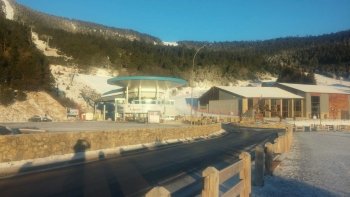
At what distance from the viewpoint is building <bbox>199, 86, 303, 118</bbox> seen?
8288cm

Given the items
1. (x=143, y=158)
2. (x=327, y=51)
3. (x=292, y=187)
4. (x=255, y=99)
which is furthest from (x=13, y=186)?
(x=327, y=51)

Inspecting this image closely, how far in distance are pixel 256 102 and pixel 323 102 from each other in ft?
50.2

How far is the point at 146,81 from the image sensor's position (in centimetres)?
6912

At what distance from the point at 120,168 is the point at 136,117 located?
50.2 metres

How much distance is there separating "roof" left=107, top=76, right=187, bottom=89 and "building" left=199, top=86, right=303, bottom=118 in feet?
53.7

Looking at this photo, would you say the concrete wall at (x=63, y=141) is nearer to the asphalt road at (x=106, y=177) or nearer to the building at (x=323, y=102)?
the asphalt road at (x=106, y=177)

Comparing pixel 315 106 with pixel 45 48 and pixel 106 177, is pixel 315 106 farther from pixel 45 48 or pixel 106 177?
pixel 106 177

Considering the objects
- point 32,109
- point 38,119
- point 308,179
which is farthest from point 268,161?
point 32,109

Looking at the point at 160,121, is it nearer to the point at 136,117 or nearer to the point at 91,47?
the point at 136,117

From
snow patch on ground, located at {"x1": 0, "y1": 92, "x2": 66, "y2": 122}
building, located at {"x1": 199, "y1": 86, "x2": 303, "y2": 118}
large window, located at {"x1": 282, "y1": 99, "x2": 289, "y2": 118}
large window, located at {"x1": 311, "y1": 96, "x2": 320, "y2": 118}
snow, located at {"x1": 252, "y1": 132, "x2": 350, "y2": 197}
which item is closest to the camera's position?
snow, located at {"x1": 252, "y1": 132, "x2": 350, "y2": 197}

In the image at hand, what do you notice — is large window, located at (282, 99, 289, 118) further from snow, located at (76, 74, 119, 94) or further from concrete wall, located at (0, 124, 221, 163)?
concrete wall, located at (0, 124, 221, 163)

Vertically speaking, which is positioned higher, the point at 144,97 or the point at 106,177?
the point at 144,97

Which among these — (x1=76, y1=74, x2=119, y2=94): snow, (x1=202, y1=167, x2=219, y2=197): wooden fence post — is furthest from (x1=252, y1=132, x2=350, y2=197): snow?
(x1=76, y1=74, x2=119, y2=94): snow

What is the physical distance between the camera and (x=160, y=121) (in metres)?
64.2
